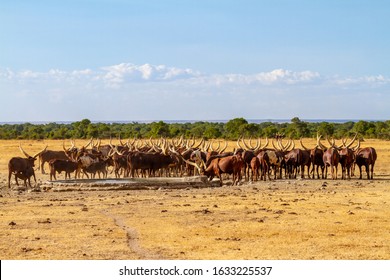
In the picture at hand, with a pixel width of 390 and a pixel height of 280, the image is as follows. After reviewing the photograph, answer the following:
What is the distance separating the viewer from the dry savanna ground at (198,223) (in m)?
12.5

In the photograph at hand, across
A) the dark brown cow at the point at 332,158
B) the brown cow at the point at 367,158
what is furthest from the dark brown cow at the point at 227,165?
the brown cow at the point at 367,158

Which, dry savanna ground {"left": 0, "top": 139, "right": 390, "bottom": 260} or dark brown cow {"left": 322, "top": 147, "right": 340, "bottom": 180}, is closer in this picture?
dry savanna ground {"left": 0, "top": 139, "right": 390, "bottom": 260}

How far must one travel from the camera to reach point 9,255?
40.2 ft

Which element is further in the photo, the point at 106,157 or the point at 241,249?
the point at 106,157

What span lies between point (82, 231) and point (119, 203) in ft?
16.4

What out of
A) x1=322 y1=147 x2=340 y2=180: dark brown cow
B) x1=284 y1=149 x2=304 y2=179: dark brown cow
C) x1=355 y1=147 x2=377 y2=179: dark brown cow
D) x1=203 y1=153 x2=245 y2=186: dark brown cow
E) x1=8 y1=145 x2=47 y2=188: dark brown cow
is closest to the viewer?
x1=8 y1=145 x2=47 y2=188: dark brown cow

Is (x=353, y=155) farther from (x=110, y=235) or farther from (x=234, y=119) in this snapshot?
(x=234, y=119)

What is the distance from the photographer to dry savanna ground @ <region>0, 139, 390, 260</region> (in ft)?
40.9

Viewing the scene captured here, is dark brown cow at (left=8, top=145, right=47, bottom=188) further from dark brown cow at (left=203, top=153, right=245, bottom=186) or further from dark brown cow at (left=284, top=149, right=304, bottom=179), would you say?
dark brown cow at (left=284, top=149, right=304, bottom=179)

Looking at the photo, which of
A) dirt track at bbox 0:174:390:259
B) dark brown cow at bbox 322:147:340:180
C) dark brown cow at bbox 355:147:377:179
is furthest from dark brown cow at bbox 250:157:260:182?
dark brown cow at bbox 355:147:377:179

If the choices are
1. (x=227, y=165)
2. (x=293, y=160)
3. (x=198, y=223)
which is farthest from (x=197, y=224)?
(x=293, y=160)

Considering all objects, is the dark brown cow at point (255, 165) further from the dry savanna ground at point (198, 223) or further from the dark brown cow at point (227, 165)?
the dry savanna ground at point (198, 223)

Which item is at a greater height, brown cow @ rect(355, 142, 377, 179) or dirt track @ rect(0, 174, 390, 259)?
brown cow @ rect(355, 142, 377, 179)
